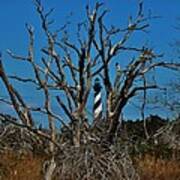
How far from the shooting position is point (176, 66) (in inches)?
363

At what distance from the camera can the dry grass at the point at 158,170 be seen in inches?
495

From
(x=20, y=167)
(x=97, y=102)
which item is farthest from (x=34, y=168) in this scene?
(x=97, y=102)

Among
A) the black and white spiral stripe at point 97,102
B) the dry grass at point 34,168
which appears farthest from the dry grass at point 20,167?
the black and white spiral stripe at point 97,102

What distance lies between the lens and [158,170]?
517 inches

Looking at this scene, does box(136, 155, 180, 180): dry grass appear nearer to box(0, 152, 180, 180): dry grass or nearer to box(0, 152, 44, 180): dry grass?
box(0, 152, 180, 180): dry grass

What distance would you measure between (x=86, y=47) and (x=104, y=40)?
1339 millimetres

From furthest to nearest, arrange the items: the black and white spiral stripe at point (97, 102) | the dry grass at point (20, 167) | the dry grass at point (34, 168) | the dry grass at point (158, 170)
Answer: the dry grass at point (158, 170) < the dry grass at point (34, 168) < the dry grass at point (20, 167) < the black and white spiral stripe at point (97, 102)

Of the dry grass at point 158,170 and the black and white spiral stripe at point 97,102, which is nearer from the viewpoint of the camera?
the black and white spiral stripe at point 97,102

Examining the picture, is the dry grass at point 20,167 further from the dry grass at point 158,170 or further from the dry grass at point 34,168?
the dry grass at point 158,170

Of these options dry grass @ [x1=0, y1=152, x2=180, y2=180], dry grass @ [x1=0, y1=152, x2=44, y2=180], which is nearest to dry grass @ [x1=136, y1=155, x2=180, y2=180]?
dry grass @ [x1=0, y1=152, x2=180, y2=180]

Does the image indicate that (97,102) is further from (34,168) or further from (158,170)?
(158,170)

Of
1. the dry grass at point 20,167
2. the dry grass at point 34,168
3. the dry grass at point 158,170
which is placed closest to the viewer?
the dry grass at point 20,167

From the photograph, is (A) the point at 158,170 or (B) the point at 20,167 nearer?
(B) the point at 20,167

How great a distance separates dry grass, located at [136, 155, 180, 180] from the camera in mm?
12570
